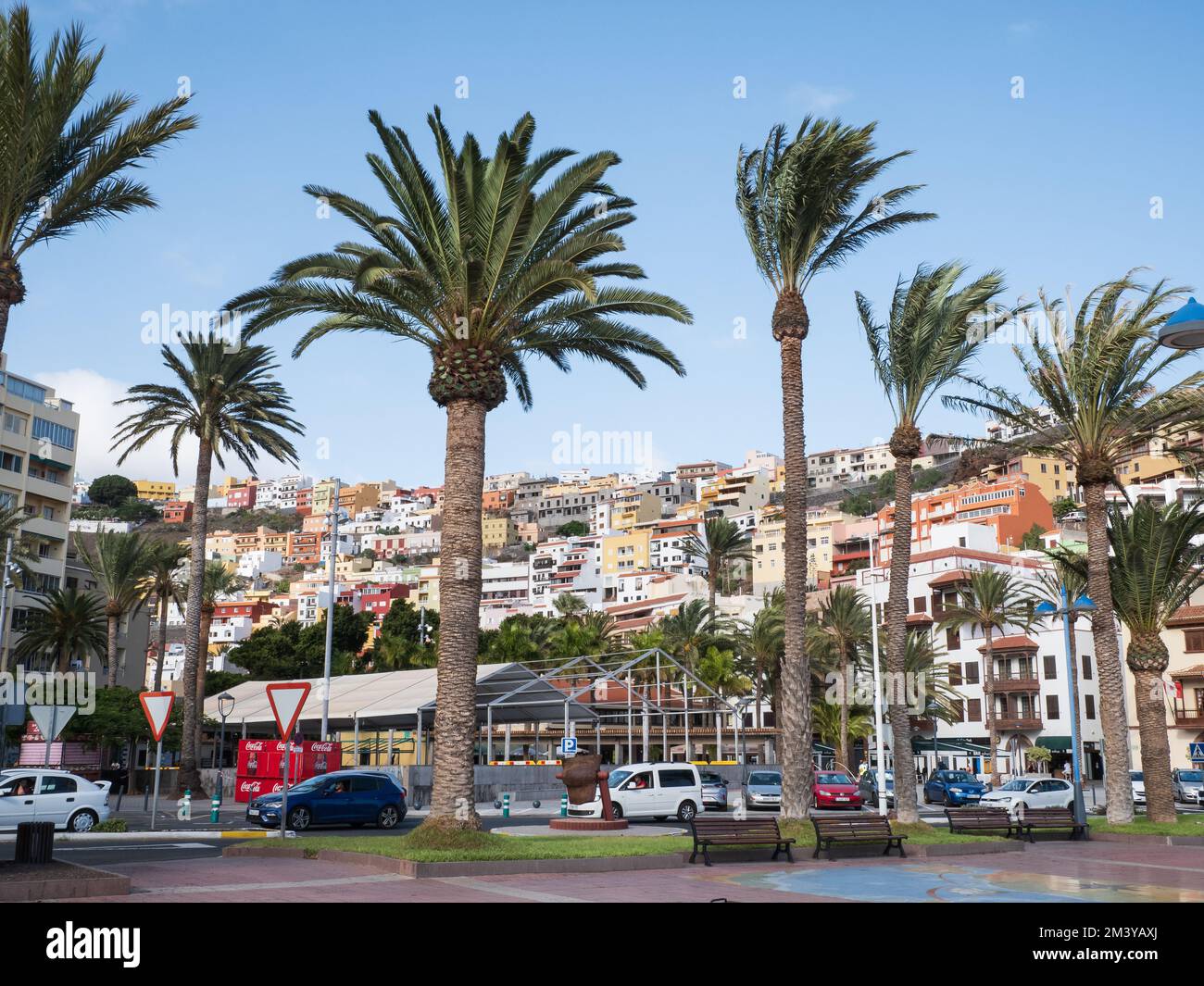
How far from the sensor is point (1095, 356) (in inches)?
1133

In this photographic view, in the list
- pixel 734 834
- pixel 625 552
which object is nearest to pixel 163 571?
pixel 734 834

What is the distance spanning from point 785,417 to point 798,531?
2.63m

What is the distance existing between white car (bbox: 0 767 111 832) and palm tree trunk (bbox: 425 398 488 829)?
40.5ft

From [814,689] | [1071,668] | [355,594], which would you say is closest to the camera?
[1071,668]

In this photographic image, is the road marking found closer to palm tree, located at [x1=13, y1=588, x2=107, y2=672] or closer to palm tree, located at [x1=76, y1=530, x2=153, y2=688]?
palm tree, located at [x1=76, y1=530, x2=153, y2=688]

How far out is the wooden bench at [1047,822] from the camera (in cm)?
2658

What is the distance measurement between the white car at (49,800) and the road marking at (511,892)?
1458cm

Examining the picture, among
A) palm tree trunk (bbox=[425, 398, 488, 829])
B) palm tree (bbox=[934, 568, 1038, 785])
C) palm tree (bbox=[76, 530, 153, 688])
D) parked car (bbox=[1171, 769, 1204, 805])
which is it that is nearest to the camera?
→ palm tree trunk (bbox=[425, 398, 488, 829])

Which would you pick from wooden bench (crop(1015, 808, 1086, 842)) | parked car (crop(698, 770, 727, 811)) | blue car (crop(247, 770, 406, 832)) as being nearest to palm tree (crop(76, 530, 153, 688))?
parked car (crop(698, 770, 727, 811))

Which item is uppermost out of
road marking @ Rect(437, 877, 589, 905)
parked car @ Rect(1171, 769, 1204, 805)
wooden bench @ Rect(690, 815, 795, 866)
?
wooden bench @ Rect(690, 815, 795, 866)

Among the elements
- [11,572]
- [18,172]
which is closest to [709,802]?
[18,172]

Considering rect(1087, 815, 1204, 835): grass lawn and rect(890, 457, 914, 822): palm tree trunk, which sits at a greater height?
rect(890, 457, 914, 822): palm tree trunk

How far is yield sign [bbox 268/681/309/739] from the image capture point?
2066 cm

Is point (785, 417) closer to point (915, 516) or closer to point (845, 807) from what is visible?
point (845, 807)
